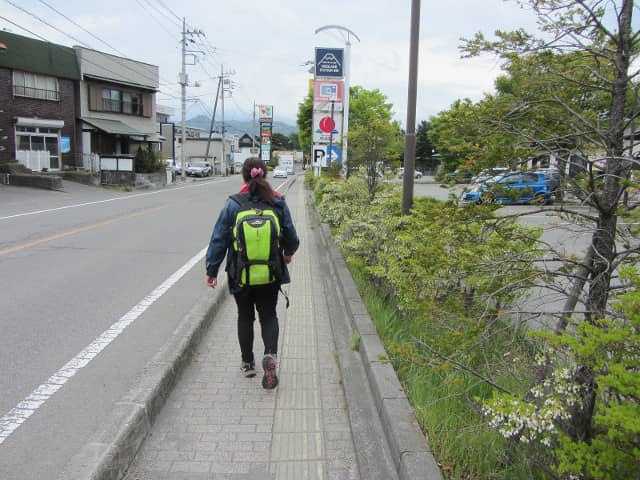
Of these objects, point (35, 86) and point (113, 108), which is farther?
point (113, 108)

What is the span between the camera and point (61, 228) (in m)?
11.6

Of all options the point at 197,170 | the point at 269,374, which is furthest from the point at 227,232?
the point at 197,170

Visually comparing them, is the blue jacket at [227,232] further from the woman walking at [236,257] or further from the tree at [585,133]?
the tree at [585,133]

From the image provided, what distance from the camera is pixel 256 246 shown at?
3.62m

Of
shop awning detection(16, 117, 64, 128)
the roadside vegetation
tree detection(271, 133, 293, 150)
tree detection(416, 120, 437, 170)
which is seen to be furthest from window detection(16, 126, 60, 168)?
tree detection(271, 133, 293, 150)

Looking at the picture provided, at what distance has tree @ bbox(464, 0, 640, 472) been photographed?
7.46 feet

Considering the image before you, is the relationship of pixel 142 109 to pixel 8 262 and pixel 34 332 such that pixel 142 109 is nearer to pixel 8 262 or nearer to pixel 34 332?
pixel 8 262

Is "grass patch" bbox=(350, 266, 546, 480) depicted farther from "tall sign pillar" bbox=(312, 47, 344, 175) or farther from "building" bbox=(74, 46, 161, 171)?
"building" bbox=(74, 46, 161, 171)

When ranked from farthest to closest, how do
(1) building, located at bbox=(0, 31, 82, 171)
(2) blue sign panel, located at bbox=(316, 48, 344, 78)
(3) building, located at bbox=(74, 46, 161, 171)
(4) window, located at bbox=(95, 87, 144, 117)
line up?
(4) window, located at bbox=(95, 87, 144, 117)
(3) building, located at bbox=(74, 46, 161, 171)
(1) building, located at bbox=(0, 31, 82, 171)
(2) blue sign panel, located at bbox=(316, 48, 344, 78)

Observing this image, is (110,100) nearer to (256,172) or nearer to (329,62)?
(329,62)

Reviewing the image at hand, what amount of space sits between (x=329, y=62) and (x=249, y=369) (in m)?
18.8

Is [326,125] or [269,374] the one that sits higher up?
[326,125]

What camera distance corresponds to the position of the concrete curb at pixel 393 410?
254cm

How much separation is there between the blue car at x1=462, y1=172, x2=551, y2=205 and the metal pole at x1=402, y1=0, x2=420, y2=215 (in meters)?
3.83
